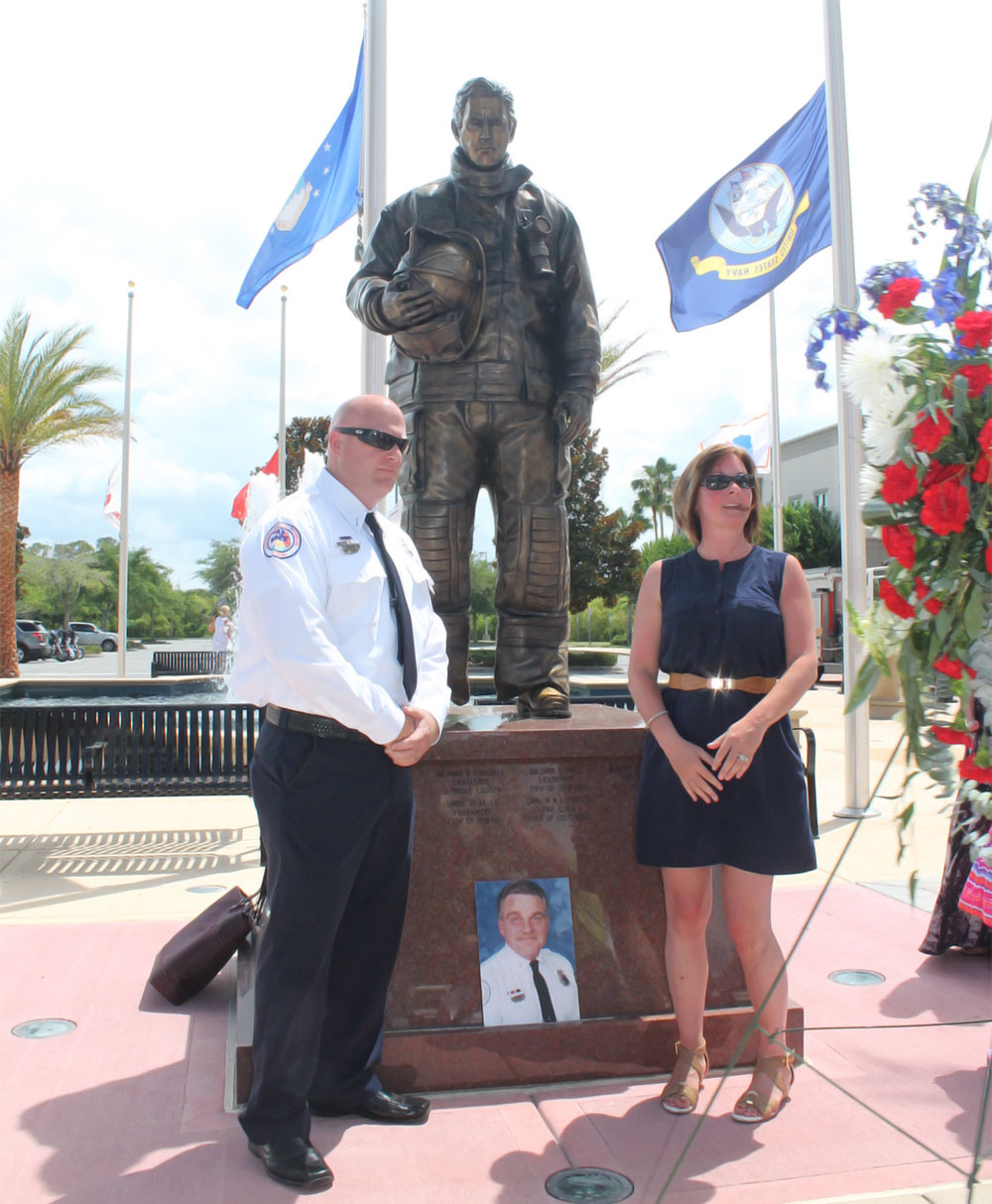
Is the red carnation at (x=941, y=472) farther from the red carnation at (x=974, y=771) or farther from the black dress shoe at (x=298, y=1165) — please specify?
the black dress shoe at (x=298, y=1165)

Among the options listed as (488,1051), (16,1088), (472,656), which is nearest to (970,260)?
(488,1051)

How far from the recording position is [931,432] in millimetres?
1674

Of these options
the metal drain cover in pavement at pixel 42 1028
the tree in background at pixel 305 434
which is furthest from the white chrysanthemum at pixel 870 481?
the tree in background at pixel 305 434

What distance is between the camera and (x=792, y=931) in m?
4.73

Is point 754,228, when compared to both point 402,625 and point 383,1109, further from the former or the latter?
point 383,1109

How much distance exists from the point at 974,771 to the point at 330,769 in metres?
1.59

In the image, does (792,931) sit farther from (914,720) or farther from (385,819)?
(914,720)

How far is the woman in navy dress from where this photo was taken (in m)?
2.93

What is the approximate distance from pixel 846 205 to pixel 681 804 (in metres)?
6.26

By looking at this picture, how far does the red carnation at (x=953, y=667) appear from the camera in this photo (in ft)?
5.50

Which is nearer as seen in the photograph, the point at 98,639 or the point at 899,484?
the point at 899,484

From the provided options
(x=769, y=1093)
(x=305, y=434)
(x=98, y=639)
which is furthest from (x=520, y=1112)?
(x=98, y=639)

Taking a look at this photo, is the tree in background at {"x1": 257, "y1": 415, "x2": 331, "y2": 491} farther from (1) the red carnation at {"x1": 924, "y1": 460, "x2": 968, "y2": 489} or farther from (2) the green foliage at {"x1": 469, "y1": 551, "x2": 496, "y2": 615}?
(1) the red carnation at {"x1": 924, "y1": 460, "x2": 968, "y2": 489}

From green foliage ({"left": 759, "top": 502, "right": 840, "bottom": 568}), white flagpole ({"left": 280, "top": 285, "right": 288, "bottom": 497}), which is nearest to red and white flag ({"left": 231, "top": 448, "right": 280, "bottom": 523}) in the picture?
white flagpole ({"left": 280, "top": 285, "right": 288, "bottom": 497})
